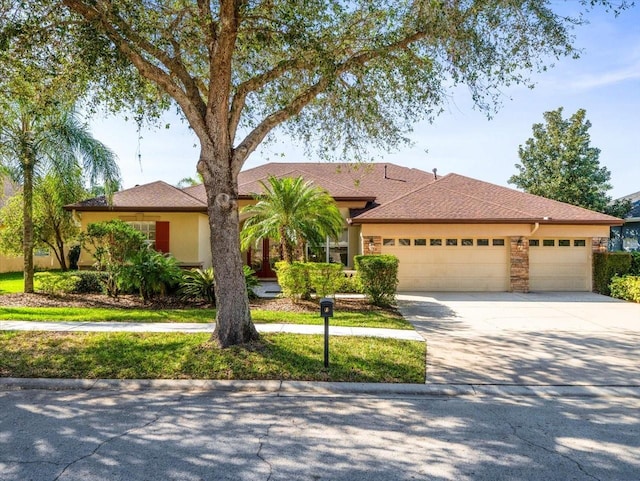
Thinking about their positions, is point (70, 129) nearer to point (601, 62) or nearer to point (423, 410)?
point (423, 410)

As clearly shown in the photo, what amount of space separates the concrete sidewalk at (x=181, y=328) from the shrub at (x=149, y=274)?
310cm

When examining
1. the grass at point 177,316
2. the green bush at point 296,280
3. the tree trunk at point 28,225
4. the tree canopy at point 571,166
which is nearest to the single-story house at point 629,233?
the tree canopy at point 571,166

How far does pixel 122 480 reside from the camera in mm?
3676

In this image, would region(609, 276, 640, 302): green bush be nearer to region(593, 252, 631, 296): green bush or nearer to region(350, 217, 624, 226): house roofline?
region(593, 252, 631, 296): green bush

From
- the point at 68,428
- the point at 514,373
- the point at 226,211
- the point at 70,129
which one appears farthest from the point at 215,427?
the point at 70,129

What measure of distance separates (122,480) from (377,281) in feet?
30.2

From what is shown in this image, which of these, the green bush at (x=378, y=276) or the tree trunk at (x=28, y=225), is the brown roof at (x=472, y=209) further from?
the tree trunk at (x=28, y=225)

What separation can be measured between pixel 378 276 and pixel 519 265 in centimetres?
678

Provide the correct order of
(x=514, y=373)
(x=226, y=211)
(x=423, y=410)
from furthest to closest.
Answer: (x=226, y=211) → (x=514, y=373) → (x=423, y=410)

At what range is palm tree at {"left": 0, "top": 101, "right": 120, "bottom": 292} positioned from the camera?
1345 cm

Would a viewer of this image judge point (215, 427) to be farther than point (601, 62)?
No

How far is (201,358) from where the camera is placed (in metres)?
7.04


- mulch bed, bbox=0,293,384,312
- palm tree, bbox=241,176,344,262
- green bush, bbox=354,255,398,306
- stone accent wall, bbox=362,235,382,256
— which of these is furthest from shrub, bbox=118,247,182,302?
stone accent wall, bbox=362,235,382,256

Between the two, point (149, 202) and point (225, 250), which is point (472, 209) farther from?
point (149, 202)
